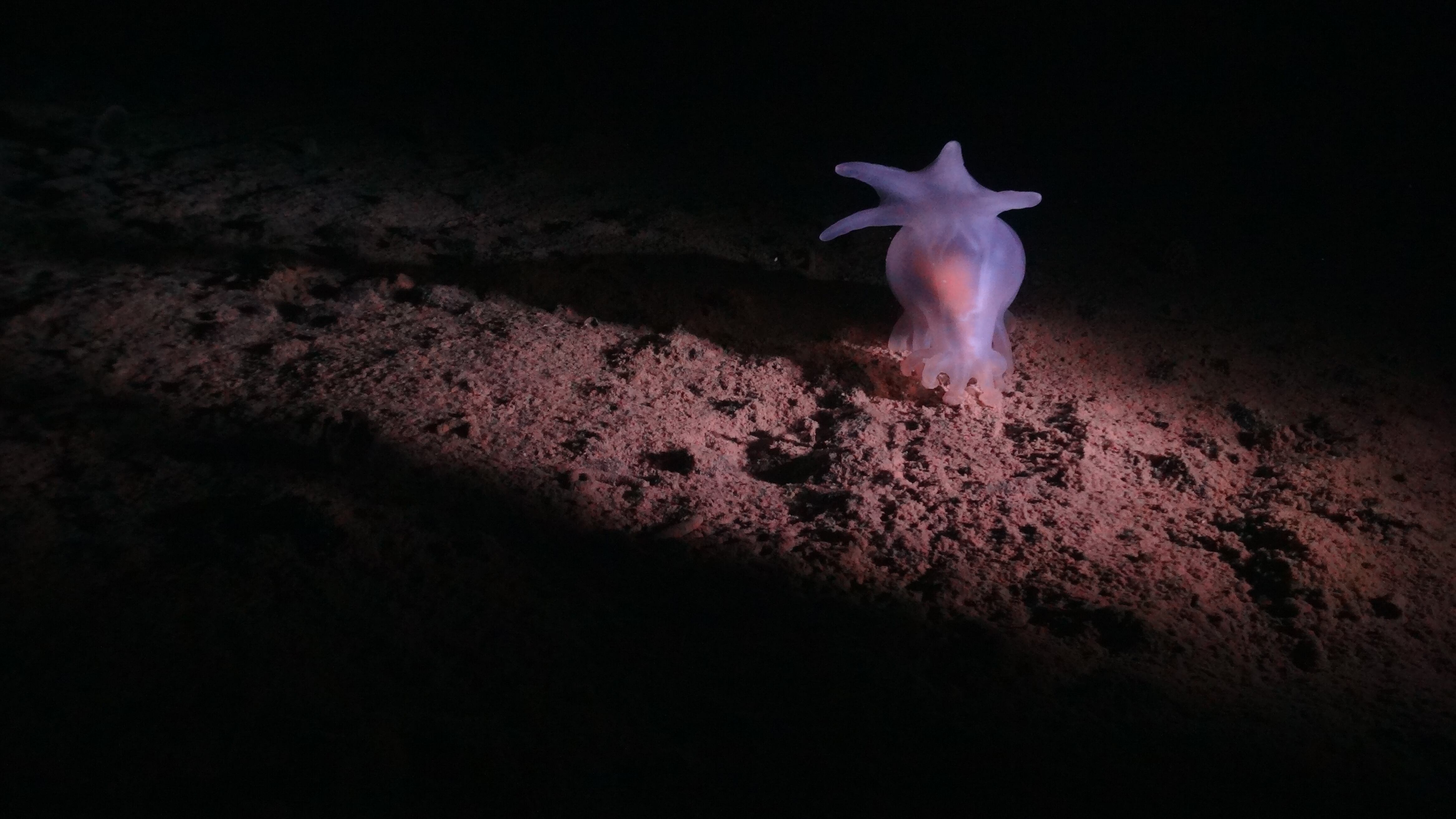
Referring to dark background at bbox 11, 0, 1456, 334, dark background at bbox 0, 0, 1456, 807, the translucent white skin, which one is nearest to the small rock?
dark background at bbox 0, 0, 1456, 807

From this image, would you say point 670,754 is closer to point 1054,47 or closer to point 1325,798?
point 1325,798

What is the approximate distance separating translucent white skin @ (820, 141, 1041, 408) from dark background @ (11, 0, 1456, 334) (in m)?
1.25

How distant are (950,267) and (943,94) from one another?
3.85 meters

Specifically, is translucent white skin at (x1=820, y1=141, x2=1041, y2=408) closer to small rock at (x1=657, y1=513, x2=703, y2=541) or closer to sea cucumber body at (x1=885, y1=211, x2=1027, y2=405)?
sea cucumber body at (x1=885, y1=211, x2=1027, y2=405)

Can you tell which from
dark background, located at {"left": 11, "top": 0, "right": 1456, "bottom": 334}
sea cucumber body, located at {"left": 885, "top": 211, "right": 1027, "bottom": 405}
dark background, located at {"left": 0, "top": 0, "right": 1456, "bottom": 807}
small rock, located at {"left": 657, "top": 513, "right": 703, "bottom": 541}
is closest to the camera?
dark background, located at {"left": 0, "top": 0, "right": 1456, "bottom": 807}

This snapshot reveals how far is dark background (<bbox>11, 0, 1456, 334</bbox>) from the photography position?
4285 millimetres

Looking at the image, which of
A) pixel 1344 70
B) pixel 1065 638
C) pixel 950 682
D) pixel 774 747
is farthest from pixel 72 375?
pixel 1344 70

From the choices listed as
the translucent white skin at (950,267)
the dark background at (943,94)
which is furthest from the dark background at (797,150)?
the translucent white skin at (950,267)

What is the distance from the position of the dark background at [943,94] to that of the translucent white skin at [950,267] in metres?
1.25

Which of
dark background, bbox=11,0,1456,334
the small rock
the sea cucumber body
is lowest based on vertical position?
the small rock

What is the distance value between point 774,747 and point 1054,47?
6.87m

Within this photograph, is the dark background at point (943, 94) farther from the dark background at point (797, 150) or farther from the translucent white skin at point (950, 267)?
the translucent white skin at point (950, 267)

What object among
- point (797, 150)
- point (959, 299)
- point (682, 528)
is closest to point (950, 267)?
point (959, 299)

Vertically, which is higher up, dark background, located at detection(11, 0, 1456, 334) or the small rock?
dark background, located at detection(11, 0, 1456, 334)
